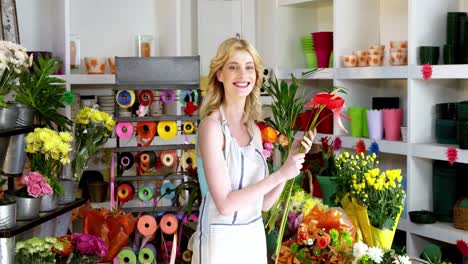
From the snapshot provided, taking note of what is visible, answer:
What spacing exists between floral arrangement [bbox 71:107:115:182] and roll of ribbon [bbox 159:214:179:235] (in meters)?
0.56

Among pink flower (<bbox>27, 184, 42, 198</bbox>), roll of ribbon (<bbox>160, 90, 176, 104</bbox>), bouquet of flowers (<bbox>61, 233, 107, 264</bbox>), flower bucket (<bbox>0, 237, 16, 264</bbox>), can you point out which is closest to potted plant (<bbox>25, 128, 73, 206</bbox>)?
pink flower (<bbox>27, 184, 42, 198</bbox>)

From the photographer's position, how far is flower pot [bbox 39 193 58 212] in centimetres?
383

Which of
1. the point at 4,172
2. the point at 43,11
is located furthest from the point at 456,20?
the point at 43,11

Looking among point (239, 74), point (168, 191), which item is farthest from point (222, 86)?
point (168, 191)

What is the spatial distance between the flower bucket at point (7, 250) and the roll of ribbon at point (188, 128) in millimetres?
1688

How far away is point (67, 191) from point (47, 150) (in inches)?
16.8

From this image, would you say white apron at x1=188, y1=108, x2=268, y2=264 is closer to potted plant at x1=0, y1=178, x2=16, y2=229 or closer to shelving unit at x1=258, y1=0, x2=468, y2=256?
potted plant at x1=0, y1=178, x2=16, y2=229

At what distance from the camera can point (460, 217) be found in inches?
180

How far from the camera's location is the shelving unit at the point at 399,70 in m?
4.76

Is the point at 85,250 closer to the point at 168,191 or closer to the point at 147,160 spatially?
the point at 168,191

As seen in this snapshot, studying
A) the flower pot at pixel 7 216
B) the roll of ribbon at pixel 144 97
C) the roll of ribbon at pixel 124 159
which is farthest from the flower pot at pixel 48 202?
the roll of ribbon at pixel 144 97

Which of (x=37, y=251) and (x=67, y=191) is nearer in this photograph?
(x=37, y=251)

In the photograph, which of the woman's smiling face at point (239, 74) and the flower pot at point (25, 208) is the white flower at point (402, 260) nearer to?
the woman's smiling face at point (239, 74)

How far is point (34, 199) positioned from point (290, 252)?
4.11 ft
